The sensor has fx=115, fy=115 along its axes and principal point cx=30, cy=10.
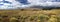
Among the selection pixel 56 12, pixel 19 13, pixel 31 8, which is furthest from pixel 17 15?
pixel 56 12

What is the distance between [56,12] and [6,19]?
476mm

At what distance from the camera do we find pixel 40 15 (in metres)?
1.10

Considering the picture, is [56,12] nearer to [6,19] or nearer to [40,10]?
[40,10]

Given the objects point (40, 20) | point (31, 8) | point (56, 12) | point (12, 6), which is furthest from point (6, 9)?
point (56, 12)

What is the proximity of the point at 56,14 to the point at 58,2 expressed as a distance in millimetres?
142

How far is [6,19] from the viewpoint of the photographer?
1.09 m

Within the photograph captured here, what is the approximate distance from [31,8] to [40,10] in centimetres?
9

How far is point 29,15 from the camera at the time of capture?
1.09 metres

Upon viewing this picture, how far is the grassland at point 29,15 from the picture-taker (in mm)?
1085

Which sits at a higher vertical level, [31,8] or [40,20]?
[31,8]

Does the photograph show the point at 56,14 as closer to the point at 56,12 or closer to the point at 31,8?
the point at 56,12

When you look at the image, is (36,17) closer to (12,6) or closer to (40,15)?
(40,15)

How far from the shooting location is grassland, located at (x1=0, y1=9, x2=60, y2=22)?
3.56 feet

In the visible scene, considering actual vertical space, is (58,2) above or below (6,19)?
above
